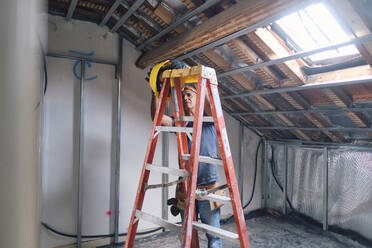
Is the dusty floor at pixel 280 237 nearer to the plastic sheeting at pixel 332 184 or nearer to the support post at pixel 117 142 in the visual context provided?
the plastic sheeting at pixel 332 184

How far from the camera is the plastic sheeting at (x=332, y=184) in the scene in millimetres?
2793

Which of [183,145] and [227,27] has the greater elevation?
[227,27]

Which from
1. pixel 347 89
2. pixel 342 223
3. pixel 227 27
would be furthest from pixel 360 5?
pixel 342 223

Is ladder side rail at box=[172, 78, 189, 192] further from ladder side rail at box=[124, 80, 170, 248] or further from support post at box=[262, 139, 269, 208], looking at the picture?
support post at box=[262, 139, 269, 208]

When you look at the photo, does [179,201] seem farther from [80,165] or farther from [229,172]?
[80,165]

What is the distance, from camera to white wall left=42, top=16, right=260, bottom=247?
249 centimetres

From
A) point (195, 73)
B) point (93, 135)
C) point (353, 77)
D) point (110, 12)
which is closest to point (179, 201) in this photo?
point (195, 73)

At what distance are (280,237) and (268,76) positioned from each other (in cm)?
197

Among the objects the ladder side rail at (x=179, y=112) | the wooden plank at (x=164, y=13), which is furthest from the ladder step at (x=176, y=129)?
the wooden plank at (x=164, y=13)

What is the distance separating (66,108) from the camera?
101 inches

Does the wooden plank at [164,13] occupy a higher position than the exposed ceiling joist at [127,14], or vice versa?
the exposed ceiling joist at [127,14]

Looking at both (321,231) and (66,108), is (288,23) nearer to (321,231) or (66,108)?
(66,108)

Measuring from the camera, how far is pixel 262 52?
6.75ft

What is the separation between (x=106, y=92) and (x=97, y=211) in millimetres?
1290
